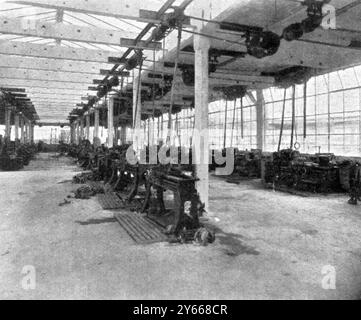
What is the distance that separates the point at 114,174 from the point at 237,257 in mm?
7429

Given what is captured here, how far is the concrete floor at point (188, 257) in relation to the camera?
3.37 m

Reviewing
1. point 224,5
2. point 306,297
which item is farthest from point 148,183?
point 306,297

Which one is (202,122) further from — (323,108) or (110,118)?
(323,108)

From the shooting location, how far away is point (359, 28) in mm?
7660

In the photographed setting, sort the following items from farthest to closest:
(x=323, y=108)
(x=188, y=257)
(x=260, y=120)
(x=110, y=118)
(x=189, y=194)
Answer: (x=260, y=120), (x=110, y=118), (x=323, y=108), (x=189, y=194), (x=188, y=257)

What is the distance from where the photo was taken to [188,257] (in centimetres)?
434

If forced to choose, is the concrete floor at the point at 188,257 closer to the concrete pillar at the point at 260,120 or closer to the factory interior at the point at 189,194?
the factory interior at the point at 189,194

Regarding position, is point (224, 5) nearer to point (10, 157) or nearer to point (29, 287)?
point (29, 287)

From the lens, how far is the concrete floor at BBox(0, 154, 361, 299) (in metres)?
3.37
